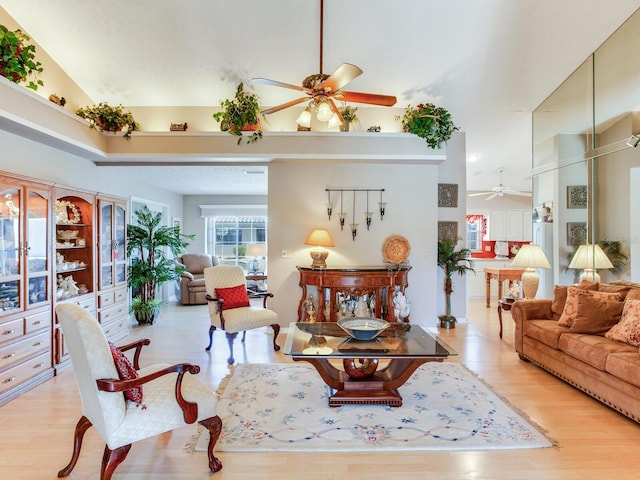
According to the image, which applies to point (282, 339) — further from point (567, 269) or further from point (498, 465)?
point (567, 269)

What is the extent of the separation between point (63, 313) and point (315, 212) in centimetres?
342

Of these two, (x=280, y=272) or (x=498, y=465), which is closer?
(x=498, y=465)

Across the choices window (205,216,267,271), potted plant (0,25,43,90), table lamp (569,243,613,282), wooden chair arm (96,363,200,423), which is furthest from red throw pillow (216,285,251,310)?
window (205,216,267,271)

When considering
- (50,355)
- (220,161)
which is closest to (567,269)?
(220,161)

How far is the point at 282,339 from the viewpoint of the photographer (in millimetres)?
4594

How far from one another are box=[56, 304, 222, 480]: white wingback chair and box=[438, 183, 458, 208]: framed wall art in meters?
4.56

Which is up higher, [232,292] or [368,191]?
[368,191]

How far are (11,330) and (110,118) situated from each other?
8.79 ft

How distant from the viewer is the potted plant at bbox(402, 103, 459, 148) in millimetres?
4363

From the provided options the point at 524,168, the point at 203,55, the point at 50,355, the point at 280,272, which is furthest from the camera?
the point at 524,168

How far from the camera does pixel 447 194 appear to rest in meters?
5.48

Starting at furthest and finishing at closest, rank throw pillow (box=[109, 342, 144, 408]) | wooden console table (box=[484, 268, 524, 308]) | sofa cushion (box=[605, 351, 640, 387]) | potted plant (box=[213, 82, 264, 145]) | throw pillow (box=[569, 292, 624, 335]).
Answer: wooden console table (box=[484, 268, 524, 308]) < potted plant (box=[213, 82, 264, 145]) < throw pillow (box=[569, 292, 624, 335]) < sofa cushion (box=[605, 351, 640, 387]) < throw pillow (box=[109, 342, 144, 408])

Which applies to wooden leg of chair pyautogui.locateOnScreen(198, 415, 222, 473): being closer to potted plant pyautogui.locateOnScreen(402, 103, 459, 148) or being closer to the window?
potted plant pyautogui.locateOnScreen(402, 103, 459, 148)

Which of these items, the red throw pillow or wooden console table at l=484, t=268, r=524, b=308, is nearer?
the red throw pillow
